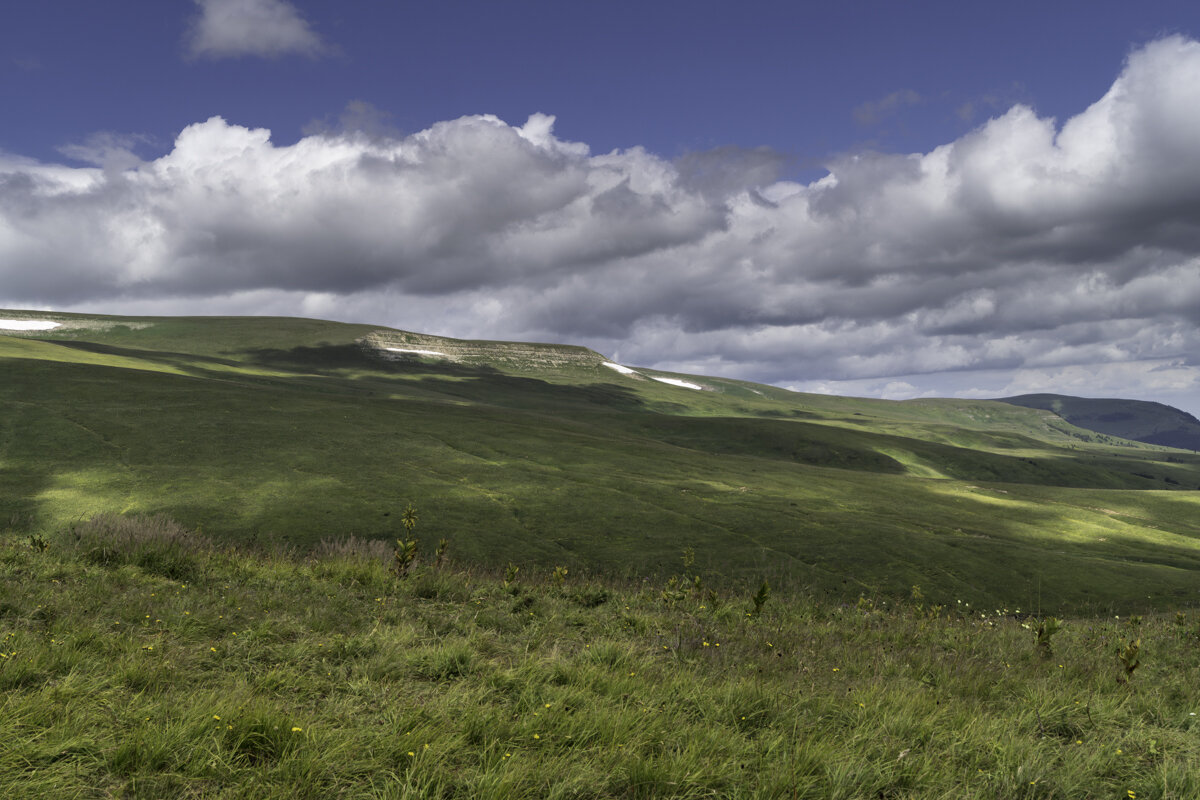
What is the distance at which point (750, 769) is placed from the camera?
642cm

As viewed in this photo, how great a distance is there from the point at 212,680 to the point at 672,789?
5535mm

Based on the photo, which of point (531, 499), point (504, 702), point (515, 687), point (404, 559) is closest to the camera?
point (504, 702)

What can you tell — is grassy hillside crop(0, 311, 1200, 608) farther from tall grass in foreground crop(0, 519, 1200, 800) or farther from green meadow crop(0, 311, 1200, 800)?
tall grass in foreground crop(0, 519, 1200, 800)

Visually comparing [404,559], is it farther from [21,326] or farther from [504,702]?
[21,326]

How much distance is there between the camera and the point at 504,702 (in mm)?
7445

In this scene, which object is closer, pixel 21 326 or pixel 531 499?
pixel 531 499

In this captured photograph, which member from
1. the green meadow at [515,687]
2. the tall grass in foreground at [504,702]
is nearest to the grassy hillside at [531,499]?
the green meadow at [515,687]

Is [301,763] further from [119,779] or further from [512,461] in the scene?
[512,461]

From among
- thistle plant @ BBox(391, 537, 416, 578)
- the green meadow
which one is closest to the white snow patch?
the green meadow

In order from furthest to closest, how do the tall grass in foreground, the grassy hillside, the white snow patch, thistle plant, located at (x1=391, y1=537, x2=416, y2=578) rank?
1. the white snow patch
2. the grassy hillside
3. thistle plant, located at (x1=391, y1=537, x2=416, y2=578)
4. the tall grass in foreground

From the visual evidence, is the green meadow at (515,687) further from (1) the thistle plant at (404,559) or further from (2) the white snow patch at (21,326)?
(2) the white snow patch at (21,326)

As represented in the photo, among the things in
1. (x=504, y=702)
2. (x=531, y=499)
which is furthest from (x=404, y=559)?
(x=531, y=499)

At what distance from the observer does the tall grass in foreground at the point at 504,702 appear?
19.0ft

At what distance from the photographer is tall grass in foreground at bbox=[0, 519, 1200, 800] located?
19.0 ft
